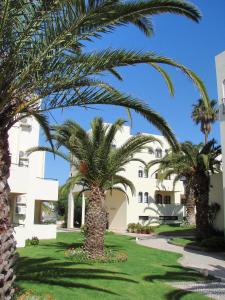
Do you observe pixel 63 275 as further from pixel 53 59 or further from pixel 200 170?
pixel 200 170

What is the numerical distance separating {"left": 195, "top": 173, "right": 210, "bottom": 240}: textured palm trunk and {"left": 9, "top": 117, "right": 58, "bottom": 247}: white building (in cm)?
1019

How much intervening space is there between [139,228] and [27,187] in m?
17.7

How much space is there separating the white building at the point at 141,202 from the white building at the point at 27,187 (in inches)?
579

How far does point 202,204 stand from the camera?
2634 centimetres

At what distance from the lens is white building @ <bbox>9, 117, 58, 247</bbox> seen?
2420 cm

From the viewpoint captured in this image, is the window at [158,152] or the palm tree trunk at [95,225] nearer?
the palm tree trunk at [95,225]

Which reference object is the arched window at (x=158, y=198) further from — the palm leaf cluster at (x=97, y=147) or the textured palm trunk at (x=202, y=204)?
the palm leaf cluster at (x=97, y=147)

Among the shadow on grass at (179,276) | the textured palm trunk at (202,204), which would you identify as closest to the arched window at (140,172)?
the textured palm trunk at (202,204)

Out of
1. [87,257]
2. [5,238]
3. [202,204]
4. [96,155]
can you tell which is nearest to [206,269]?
[87,257]

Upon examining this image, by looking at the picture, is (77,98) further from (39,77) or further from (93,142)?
(93,142)

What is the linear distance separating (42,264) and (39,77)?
29.9ft

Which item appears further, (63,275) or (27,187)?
(27,187)

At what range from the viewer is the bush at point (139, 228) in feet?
126

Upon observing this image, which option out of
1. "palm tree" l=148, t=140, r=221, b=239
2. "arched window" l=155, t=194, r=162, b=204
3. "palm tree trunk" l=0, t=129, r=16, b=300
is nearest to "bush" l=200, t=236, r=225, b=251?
"palm tree" l=148, t=140, r=221, b=239
